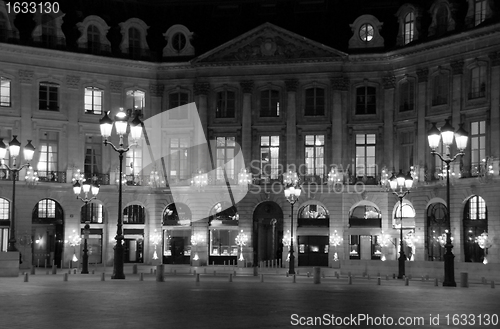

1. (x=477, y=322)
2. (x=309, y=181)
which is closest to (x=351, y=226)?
(x=309, y=181)

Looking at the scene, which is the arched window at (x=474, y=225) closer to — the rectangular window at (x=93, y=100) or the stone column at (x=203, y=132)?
the stone column at (x=203, y=132)

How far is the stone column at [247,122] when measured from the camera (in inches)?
2753

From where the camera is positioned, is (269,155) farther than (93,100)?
Yes

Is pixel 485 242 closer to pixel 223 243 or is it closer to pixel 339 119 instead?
pixel 339 119

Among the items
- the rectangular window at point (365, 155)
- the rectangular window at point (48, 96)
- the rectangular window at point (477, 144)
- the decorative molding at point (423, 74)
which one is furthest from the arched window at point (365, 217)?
the rectangular window at point (48, 96)

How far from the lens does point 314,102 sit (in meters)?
69.8

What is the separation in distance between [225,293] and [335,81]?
3828 centimetres

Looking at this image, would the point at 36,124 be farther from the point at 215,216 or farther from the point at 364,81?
the point at 364,81

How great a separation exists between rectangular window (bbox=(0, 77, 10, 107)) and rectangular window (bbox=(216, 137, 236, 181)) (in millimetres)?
14753

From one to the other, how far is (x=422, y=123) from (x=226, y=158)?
13908 millimetres

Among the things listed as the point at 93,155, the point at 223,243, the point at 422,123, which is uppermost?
the point at 422,123

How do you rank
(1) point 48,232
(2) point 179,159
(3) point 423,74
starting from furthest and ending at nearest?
(2) point 179,159 → (1) point 48,232 → (3) point 423,74

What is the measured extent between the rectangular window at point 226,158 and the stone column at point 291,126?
3916mm

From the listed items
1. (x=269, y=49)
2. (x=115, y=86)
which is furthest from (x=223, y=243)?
(x=269, y=49)
